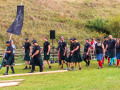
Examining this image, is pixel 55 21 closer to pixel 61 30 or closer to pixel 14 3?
pixel 61 30

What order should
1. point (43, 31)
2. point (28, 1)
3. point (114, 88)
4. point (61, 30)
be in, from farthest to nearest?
point (28, 1) → point (61, 30) → point (43, 31) → point (114, 88)

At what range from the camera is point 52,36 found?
19688mm

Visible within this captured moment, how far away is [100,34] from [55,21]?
7102mm

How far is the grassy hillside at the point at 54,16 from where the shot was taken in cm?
3123

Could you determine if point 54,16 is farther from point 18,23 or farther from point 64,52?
point 64,52

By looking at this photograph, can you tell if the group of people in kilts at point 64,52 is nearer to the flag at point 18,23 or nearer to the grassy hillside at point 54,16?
the flag at point 18,23

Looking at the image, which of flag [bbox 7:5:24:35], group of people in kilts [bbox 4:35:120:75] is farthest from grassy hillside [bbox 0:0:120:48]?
group of people in kilts [bbox 4:35:120:75]

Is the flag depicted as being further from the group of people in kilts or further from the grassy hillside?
the grassy hillside

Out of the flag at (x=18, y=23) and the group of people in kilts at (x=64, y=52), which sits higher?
the flag at (x=18, y=23)

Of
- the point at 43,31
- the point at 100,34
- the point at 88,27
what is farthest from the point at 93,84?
the point at 88,27

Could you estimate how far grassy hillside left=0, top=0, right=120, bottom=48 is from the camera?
102 ft

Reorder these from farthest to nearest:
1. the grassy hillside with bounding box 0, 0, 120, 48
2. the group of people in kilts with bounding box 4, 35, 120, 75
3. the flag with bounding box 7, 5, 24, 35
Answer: the grassy hillside with bounding box 0, 0, 120, 48 < the flag with bounding box 7, 5, 24, 35 < the group of people in kilts with bounding box 4, 35, 120, 75

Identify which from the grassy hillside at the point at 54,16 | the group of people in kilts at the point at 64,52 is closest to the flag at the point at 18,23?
the group of people in kilts at the point at 64,52

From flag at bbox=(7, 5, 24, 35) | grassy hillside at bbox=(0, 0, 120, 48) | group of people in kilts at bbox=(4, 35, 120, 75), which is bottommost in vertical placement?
group of people in kilts at bbox=(4, 35, 120, 75)
